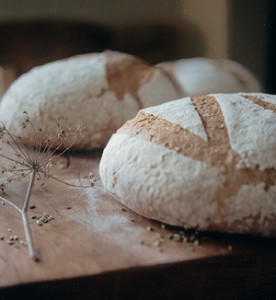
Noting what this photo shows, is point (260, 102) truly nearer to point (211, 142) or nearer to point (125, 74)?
point (211, 142)

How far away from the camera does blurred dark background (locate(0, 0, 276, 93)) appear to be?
57.9 inches

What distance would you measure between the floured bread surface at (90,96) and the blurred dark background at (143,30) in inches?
5.5

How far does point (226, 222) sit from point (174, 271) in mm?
116

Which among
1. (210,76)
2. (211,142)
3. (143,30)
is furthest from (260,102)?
(143,30)

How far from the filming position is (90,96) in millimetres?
1332

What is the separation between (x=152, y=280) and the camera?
0.71 m

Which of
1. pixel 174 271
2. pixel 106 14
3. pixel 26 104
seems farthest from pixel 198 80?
pixel 174 271

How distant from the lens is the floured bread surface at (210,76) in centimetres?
142

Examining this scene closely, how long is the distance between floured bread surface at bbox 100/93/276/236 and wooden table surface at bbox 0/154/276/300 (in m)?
0.03

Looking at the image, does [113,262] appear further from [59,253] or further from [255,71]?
[255,71]

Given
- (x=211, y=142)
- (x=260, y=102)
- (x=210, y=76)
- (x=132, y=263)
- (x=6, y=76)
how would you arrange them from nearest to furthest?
A: (x=132, y=263) → (x=211, y=142) → (x=260, y=102) → (x=210, y=76) → (x=6, y=76)

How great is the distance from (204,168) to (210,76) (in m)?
0.70

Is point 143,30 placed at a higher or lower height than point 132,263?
higher

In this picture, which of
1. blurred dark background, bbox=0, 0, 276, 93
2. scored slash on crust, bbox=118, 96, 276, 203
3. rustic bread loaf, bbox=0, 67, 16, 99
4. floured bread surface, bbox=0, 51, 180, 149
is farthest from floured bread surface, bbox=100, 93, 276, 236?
rustic bread loaf, bbox=0, 67, 16, 99
